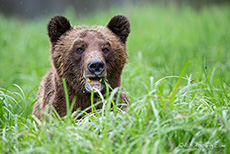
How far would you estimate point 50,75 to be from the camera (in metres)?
5.67

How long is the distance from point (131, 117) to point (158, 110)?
30cm

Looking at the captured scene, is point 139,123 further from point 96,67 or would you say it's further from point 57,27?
point 57,27

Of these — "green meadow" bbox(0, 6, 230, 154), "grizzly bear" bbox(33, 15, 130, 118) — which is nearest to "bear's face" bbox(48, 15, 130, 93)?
"grizzly bear" bbox(33, 15, 130, 118)

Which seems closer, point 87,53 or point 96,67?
point 96,67

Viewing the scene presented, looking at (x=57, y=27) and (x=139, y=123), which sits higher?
(x=57, y=27)

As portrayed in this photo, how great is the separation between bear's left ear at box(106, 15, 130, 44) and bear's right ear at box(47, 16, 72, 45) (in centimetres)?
69

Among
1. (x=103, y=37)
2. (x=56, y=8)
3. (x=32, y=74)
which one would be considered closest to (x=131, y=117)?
(x=103, y=37)

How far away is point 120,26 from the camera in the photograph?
218 inches

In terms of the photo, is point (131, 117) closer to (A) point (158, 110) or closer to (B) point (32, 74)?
A: (A) point (158, 110)

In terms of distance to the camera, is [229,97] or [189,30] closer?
[229,97]

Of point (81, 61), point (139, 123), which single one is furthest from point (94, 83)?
point (139, 123)

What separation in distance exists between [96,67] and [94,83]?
24 cm

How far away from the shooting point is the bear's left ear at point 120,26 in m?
5.49

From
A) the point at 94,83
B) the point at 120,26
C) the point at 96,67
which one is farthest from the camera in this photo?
the point at 120,26
